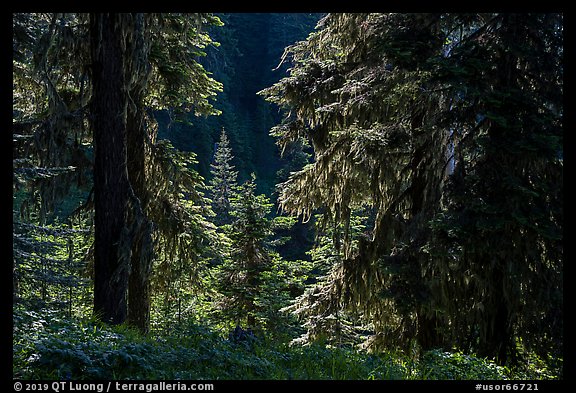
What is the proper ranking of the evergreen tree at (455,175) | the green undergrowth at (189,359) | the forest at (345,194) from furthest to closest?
the evergreen tree at (455,175) → the forest at (345,194) → the green undergrowth at (189,359)

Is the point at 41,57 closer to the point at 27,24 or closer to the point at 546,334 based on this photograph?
the point at 27,24

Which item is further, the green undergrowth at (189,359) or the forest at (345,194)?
the forest at (345,194)

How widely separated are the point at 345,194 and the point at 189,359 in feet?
15.6

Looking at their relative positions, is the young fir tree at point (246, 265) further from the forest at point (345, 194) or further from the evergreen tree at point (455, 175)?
the evergreen tree at point (455, 175)

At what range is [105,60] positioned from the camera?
302 inches

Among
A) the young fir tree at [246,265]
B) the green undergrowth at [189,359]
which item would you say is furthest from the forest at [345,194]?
the young fir tree at [246,265]

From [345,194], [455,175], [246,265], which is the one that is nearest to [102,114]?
[345,194]

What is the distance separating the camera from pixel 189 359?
16.4 ft

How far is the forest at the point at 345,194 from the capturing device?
18.4 feet

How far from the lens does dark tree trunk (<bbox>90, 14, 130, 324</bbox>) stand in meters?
7.64

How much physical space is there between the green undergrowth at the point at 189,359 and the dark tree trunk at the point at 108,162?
1500mm

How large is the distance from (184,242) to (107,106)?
3399 millimetres

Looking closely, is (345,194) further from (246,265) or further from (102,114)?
(246,265)

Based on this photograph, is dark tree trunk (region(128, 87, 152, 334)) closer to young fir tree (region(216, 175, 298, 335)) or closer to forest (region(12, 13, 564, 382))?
forest (region(12, 13, 564, 382))
